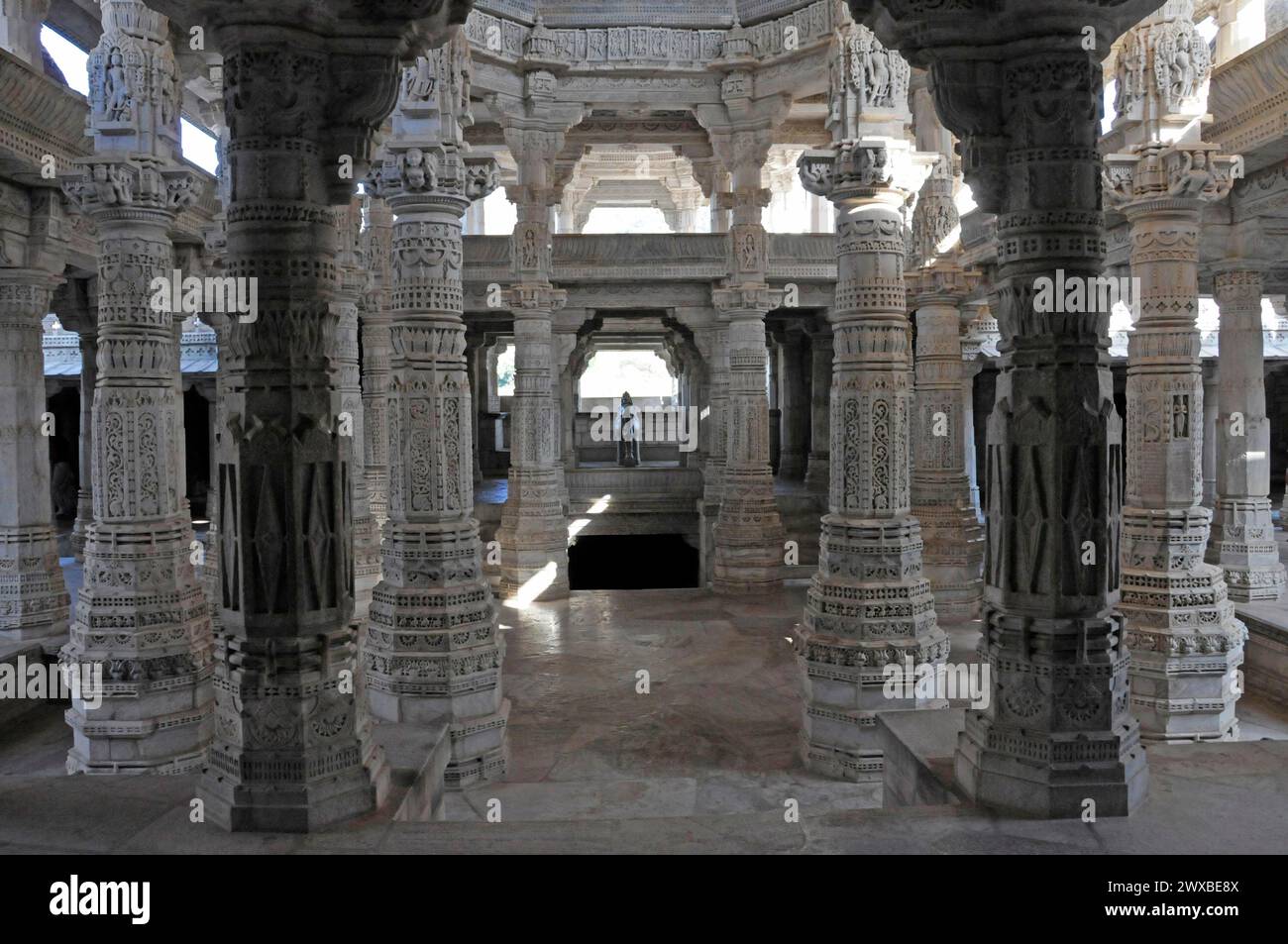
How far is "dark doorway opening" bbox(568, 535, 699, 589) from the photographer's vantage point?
63.1ft

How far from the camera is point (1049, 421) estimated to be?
326 cm

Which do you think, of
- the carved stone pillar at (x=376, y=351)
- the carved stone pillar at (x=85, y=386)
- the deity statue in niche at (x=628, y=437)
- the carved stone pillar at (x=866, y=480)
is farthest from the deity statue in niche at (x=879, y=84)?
the deity statue in niche at (x=628, y=437)

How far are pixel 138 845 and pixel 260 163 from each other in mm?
2385

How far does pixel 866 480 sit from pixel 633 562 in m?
13.8

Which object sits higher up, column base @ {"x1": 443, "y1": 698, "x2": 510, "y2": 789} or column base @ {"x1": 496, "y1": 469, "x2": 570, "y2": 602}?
column base @ {"x1": 496, "y1": 469, "x2": 570, "y2": 602}

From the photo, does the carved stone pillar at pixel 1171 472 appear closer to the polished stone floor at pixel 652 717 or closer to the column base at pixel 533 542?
the polished stone floor at pixel 652 717

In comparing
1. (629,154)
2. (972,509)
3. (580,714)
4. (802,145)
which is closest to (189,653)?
(580,714)

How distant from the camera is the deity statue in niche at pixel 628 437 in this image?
74.3 ft

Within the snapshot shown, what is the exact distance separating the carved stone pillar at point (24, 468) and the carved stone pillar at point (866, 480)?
282 inches

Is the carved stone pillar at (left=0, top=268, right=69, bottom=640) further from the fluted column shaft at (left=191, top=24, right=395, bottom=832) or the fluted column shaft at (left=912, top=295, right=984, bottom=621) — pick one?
the fluted column shaft at (left=912, top=295, right=984, bottom=621)

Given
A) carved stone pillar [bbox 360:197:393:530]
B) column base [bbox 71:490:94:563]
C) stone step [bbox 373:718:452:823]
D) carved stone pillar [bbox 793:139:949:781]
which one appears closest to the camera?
stone step [bbox 373:718:452:823]

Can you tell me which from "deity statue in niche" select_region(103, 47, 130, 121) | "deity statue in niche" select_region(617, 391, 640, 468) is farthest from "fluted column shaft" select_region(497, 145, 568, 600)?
"deity statue in niche" select_region(617, 391, 640, 468)

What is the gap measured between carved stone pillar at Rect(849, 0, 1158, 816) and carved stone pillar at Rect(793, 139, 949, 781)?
2.80 meters

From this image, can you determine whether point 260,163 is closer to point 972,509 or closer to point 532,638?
point 532,638
